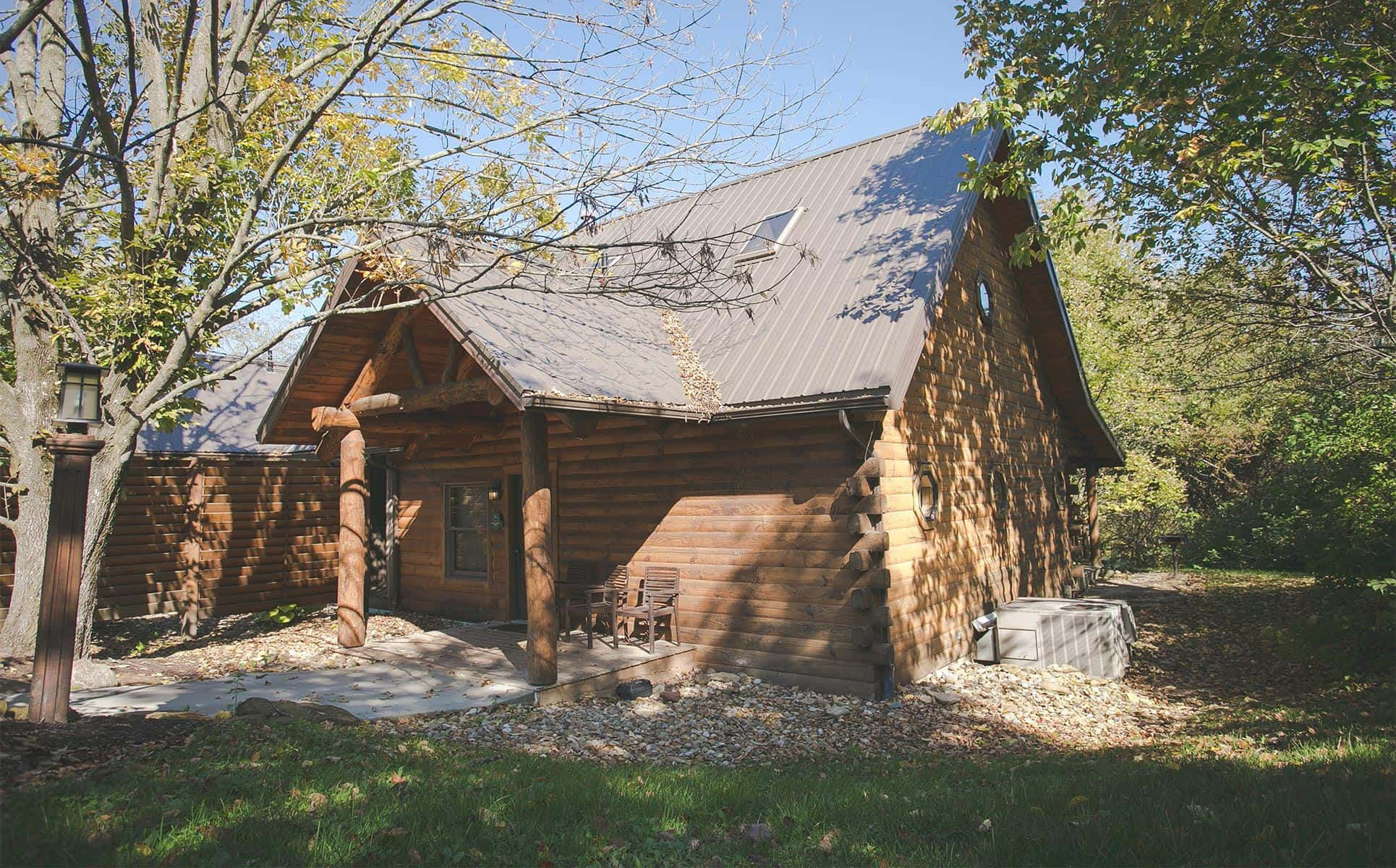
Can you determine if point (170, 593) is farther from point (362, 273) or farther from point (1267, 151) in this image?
point (1267, 151)

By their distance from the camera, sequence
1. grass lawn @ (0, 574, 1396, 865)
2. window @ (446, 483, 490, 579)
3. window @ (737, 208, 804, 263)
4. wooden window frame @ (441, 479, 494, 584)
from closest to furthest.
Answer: grass lawn @ (0, 574, 1396, 865) < window @ (737, 208, 804, 263) < wooden window frame @ (441, 479, 494, 584) < window @ (446, 483, 490, 579)

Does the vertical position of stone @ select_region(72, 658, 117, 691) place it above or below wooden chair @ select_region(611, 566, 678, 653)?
below

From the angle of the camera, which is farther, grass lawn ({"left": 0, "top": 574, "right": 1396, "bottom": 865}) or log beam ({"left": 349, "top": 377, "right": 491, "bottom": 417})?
log beam ({"left": 349, "top": 377, "right": 491, "bottom": 417})

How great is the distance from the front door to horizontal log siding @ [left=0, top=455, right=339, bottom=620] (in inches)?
215

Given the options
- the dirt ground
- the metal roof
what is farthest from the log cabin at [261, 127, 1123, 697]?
the metal roof

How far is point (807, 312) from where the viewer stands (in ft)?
32.3

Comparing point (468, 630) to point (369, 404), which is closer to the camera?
point (369, 404)

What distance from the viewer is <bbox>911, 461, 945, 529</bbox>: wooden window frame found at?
364 inches

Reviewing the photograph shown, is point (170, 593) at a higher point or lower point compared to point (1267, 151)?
lower

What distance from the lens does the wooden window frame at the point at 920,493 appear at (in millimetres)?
9242

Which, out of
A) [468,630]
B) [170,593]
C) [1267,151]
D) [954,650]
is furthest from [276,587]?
[1267,151]

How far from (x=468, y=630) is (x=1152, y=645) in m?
9.10

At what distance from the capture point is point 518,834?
4016mm

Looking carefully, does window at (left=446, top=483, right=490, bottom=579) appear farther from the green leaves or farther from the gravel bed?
the green leaves
